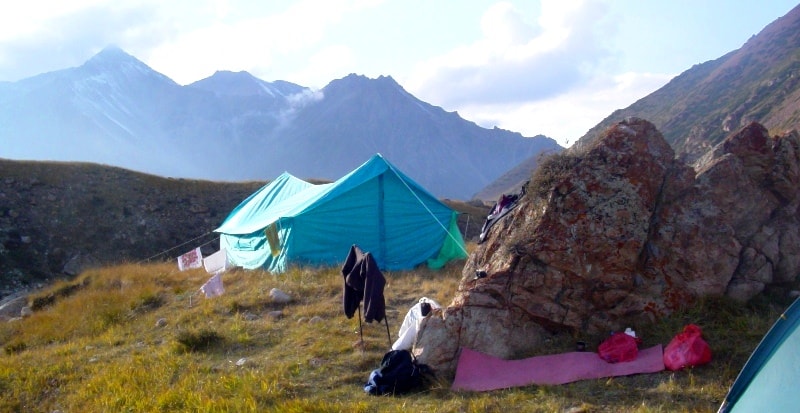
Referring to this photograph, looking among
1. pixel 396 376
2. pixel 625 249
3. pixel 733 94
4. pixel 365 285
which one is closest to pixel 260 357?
pixel 365 285

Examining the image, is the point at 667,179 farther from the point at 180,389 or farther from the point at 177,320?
the point at 177,320

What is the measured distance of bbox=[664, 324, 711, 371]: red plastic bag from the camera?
5.75 meters

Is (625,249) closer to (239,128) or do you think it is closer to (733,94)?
(733,94)

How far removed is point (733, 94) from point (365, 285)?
54869 millimetres

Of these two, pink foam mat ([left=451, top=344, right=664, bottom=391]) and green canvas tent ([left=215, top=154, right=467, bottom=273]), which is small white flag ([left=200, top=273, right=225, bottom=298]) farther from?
pink foam mat ([left=451, top=344, right=664, bottom=391])

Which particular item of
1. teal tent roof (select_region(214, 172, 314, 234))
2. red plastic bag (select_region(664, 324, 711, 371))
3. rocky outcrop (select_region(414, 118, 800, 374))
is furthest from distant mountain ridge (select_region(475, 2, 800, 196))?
red plastic bag (select_region(664, 324, 711, 371))

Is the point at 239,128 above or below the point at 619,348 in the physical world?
above

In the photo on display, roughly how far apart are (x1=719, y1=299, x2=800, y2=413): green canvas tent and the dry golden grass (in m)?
0.46

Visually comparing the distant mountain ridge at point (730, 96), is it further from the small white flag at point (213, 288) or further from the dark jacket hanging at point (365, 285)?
the dark jacket hanging at point (365, 285)

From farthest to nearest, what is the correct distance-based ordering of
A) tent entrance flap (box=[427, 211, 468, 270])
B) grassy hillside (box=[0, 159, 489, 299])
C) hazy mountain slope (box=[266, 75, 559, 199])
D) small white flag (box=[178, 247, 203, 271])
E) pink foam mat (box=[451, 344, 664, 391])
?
A: hazy mountain slope (box=[266, 75, 559, 199]), grassy hillside (box=[0, 159, 489, 299]), small white flag (box=[178, 247, 203, 271]), tent entrance flap (box=[427, 211, 468, 270]), pink foam mat (box=[451, 344, 664, 391])

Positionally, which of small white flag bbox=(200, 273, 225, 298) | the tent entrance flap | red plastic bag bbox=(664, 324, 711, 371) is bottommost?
red plastic bag bbox=(664, 324, 711, 371)

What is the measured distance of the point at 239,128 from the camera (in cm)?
9588

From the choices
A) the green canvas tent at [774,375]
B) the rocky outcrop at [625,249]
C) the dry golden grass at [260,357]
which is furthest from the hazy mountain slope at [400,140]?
the green canvas tent at [774,375]

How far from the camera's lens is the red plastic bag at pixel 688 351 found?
18.9 ft
